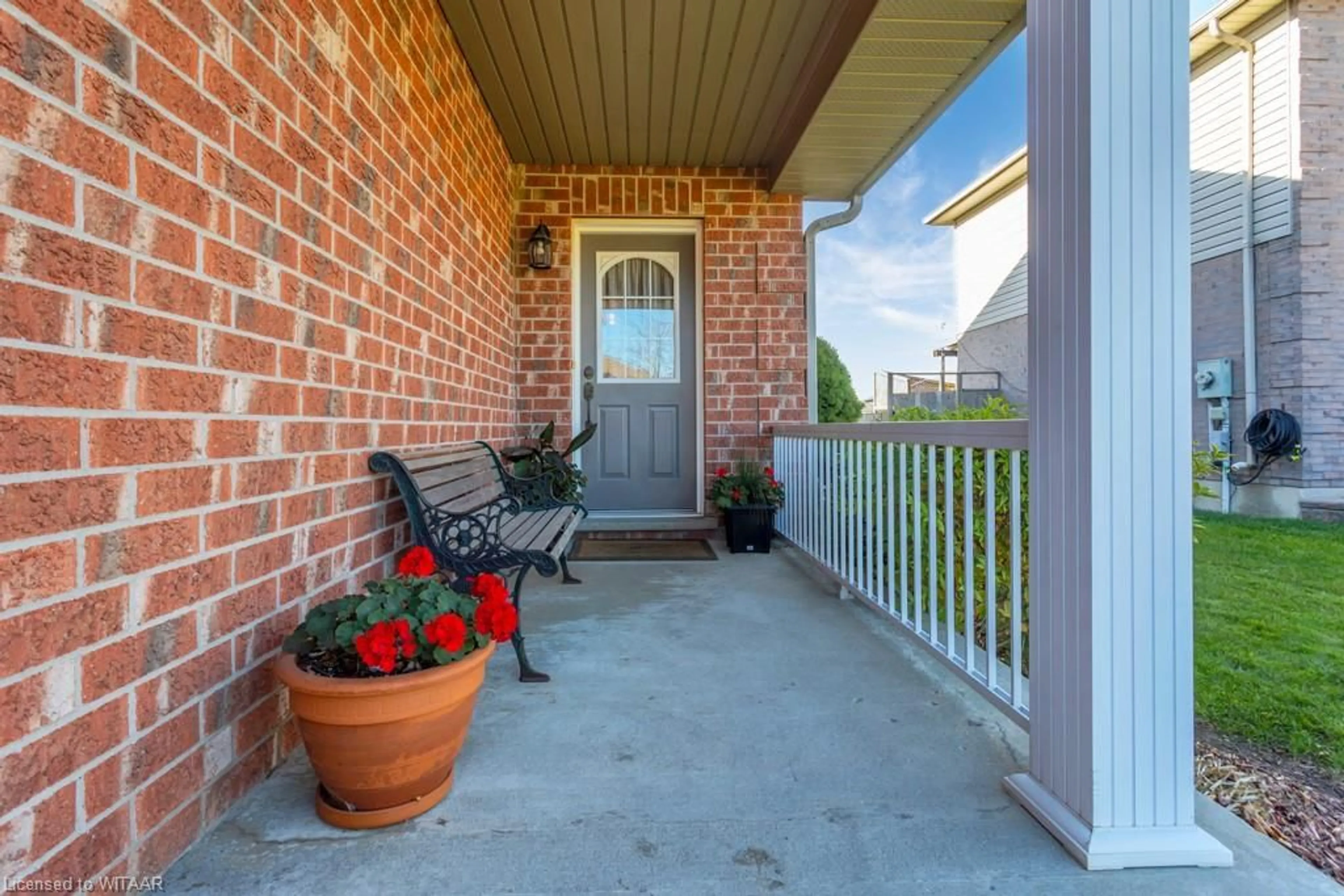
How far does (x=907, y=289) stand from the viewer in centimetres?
1012

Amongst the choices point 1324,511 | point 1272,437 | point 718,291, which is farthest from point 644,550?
point 1324,511

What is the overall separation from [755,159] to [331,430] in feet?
11.5

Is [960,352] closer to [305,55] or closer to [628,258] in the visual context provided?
[628,258]

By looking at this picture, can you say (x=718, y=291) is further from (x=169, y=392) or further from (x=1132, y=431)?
(x=169, y=392)

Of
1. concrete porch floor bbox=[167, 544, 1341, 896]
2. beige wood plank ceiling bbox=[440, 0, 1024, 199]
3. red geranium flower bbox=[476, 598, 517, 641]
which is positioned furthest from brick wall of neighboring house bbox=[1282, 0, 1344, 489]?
red geranium flower bbox=[476, 598, 517, 641]

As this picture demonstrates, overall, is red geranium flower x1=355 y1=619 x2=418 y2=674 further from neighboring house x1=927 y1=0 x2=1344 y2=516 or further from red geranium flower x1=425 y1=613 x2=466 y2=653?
neighboring house x1=927 y1=0 x2=1344 y2=516

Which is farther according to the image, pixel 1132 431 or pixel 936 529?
pixel 936 529

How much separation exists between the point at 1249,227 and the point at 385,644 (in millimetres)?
7944

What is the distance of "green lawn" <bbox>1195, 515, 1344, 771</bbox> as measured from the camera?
1.74 m

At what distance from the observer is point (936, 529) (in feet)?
6.66

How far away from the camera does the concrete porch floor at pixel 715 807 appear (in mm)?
1118

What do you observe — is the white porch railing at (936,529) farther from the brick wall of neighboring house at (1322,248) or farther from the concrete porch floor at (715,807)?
the brick wall of neighboring house at (1322,248)

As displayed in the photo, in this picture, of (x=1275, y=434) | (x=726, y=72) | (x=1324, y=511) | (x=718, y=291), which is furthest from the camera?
(x=1275, y=434)

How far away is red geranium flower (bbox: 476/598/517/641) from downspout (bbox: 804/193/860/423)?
133 inches
